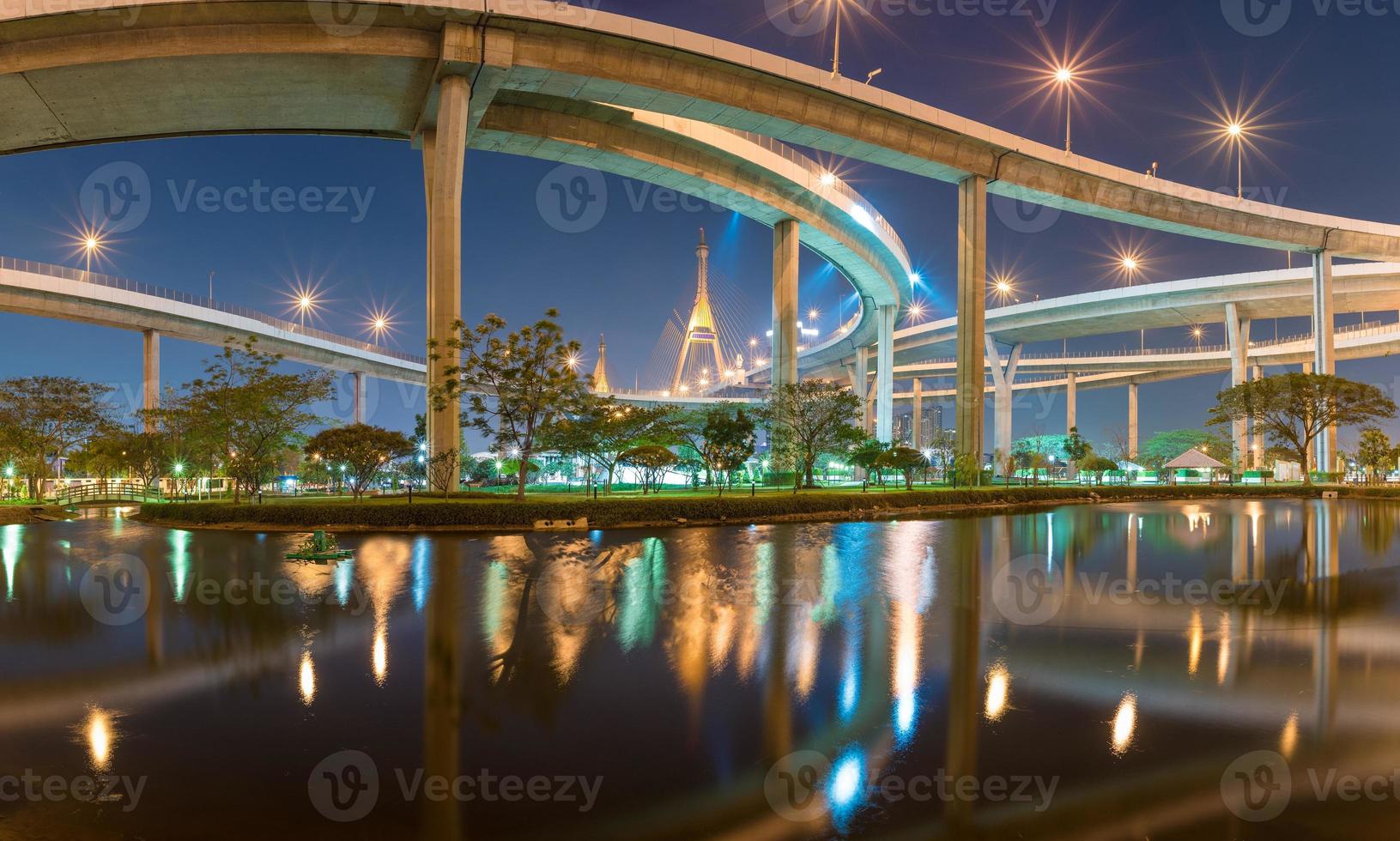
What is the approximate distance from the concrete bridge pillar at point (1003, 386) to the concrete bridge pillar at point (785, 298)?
36086 millimetres

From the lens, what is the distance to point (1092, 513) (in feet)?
87.9

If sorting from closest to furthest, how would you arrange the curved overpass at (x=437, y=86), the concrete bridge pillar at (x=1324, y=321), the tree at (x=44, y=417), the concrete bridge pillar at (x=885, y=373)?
the curved overpass at (x=437, y=86), the tree at (x=44, y=417), the concrete bridge pillar at (x=1324, y=321), the concrete bridge pillar at (x=885, y=373)

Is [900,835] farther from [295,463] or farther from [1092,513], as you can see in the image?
[295,463]

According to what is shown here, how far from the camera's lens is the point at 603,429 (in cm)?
2723

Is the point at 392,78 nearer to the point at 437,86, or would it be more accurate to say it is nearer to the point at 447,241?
the point at 437,86

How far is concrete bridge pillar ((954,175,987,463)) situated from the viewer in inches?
1391

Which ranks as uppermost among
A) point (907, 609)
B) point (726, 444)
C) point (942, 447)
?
point (726, 444)

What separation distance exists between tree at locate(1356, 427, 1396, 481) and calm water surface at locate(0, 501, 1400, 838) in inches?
1949

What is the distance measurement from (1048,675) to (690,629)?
380 cm

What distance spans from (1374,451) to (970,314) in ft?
119

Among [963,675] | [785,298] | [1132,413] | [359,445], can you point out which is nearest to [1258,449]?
[1132,413]

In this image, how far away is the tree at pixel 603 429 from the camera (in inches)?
1016

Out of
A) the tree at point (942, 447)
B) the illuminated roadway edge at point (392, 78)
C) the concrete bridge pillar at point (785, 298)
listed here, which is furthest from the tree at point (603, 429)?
the tree at point (942, 447)

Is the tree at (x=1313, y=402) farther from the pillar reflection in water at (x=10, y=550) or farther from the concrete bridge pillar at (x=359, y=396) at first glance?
the concrete bridge pillar at (x=359, y=396)
